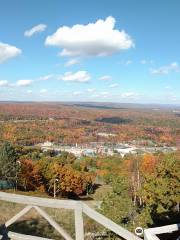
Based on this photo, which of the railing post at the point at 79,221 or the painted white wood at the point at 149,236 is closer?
the painted white wood at the point at 149,236

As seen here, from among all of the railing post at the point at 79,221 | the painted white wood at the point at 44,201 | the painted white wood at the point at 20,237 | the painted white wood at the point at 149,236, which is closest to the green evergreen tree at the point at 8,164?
the painted white wood at the point at 20,237

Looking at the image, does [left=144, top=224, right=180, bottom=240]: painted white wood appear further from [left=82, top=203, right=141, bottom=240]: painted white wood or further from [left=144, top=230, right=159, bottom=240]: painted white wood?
[left=82, top=203, right=141, bottom=240]: painted white wood

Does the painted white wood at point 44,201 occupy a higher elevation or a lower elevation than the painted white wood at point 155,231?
higher

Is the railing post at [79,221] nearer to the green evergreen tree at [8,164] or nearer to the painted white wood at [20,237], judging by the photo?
the painted white wood at [20,237]

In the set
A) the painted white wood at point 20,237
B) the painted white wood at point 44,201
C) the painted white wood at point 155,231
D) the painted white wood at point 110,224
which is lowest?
the painted white wood at point 20,237

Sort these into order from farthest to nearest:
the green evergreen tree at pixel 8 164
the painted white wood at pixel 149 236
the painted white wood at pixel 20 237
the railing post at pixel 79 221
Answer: the green evergreen tree at pixel 8 164, the painted white wood at pixel 20 237, the railing post at pixel 79 221, the painted white wood at pixel 149 236

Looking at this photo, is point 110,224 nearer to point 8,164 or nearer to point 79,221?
point 79,221

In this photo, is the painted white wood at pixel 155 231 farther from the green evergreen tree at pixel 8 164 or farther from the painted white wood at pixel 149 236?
the green evergreen tree at pixel 8 164

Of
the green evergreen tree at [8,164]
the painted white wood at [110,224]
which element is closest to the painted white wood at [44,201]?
the painted white wood at [110,224]

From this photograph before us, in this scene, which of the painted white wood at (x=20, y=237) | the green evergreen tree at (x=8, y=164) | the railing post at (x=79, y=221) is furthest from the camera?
the green evergreen tree at (x=8, y=164)

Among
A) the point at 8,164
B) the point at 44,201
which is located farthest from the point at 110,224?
the point at 8,164

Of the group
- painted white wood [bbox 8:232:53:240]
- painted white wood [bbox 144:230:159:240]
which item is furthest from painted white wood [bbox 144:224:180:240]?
painted white wood [bbox 8:232:53:240]
